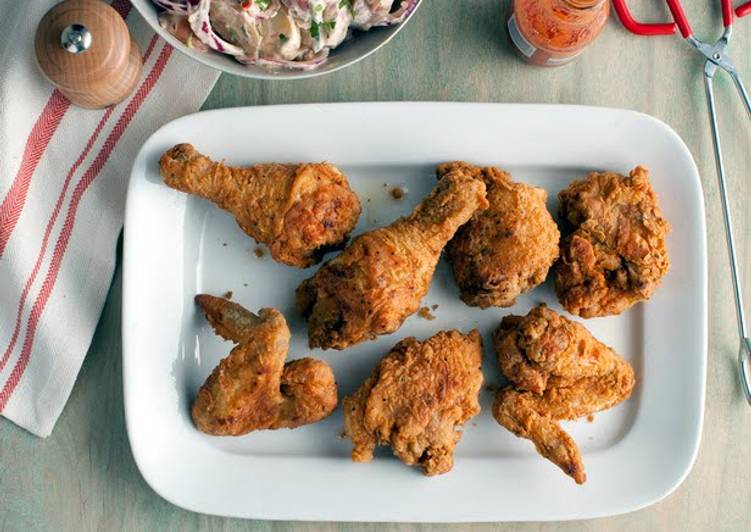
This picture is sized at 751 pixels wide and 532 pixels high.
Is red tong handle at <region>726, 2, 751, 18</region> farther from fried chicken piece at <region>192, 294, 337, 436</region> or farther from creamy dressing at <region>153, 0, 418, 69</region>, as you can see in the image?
fried chicken piece at <region>192, 294, 337, 436</region>

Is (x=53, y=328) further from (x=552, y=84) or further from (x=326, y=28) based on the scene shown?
(x=552, y=84)

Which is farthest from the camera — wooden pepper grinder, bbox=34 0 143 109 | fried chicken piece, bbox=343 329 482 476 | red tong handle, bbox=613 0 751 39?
red tong handle, bbox=613 0 751 39

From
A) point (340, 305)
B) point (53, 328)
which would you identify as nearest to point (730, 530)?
point (340, 305)

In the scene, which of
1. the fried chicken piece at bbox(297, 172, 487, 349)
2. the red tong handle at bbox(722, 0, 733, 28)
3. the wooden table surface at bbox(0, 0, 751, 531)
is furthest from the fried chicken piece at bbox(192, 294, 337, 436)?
the red tong handle at bbox(722, 0, 733, 28)

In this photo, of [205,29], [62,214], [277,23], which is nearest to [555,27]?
[277,23]

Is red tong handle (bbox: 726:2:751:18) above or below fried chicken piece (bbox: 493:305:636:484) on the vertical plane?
above

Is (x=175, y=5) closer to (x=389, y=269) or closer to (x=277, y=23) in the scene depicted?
(x=277, y=23)

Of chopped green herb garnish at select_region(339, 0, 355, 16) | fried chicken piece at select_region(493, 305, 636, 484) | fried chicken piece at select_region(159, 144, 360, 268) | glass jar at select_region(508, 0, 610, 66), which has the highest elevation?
chopped green herb garnish at select_region(339, 0, 355, 16)
